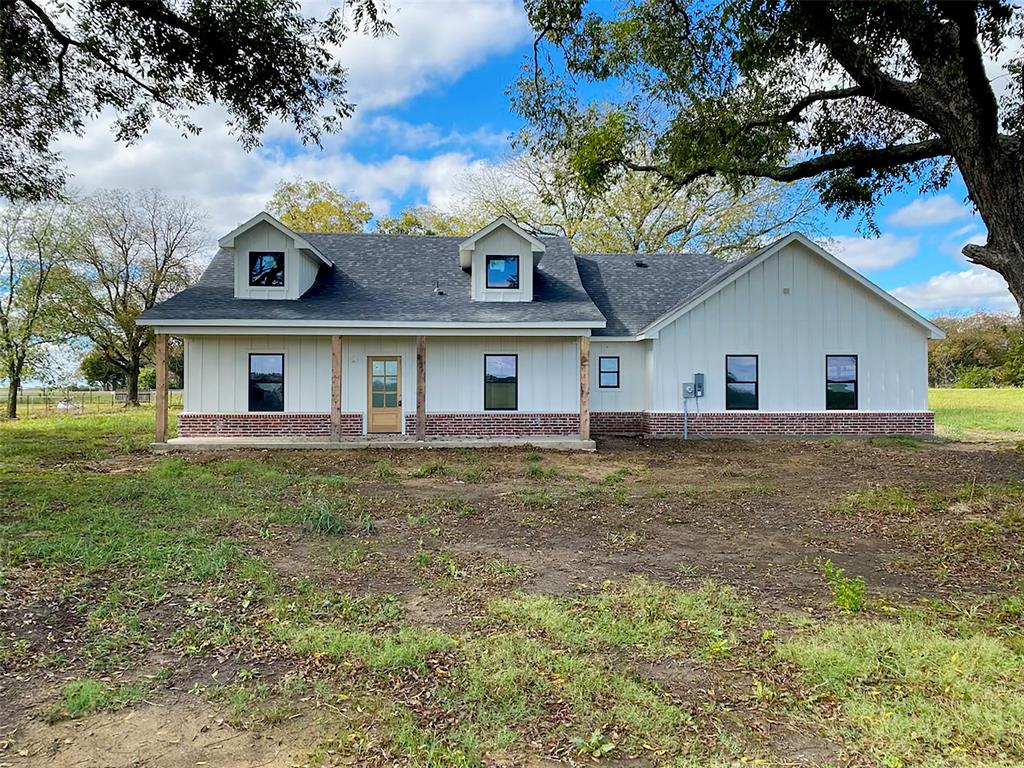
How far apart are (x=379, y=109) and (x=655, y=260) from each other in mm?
10405

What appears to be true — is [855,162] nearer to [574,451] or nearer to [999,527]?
[999,527]

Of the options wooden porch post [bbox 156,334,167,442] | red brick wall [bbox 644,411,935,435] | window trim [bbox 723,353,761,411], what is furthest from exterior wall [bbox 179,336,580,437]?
window trim [bbox 723,353,761,411]

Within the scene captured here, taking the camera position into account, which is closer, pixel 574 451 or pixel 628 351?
pixel 574 451

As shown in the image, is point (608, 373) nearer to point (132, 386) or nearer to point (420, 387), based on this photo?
point (420, 387)

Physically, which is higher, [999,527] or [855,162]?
[855,162]

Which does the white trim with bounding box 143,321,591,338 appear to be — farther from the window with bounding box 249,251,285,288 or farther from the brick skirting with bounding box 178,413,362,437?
the brick skirting with bounding box 178,413,362,437

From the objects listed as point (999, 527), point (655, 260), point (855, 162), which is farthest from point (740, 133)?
point (655, 260)

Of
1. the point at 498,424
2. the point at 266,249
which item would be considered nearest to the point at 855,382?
the point at 498,424

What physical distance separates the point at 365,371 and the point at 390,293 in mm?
2068

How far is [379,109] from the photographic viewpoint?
13828 mm

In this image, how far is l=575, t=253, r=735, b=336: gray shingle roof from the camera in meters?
17.1

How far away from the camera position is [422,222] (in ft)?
111

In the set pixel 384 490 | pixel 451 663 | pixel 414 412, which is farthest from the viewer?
pixel 414 412

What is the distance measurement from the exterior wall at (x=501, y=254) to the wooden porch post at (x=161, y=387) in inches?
280
